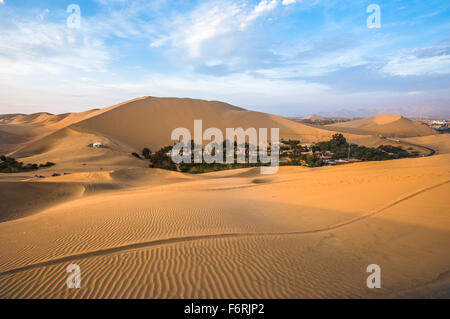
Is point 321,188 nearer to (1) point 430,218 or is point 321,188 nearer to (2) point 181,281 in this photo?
(1) point 430,218

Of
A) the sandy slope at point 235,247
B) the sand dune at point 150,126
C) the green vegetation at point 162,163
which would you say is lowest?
the sandy slope at point 235,247

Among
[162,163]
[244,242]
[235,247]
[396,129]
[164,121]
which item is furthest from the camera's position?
[396,129]

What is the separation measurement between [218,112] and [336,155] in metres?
40.4

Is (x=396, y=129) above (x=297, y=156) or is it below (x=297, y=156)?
above

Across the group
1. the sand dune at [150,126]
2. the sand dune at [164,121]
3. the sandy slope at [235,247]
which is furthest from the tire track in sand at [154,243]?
the sand dune at [164,121]

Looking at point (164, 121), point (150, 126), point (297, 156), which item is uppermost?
point (164, 121)

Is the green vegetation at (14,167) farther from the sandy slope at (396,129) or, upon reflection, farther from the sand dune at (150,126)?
the sandy slope at (396,129)

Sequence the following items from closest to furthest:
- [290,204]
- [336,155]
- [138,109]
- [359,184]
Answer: [290,204] → [359,184] → [336,155] → [138,109]

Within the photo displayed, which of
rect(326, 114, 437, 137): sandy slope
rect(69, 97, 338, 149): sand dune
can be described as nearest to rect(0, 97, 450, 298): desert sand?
rect(69, 97, 338, 149): sand dune

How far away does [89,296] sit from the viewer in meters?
3.28

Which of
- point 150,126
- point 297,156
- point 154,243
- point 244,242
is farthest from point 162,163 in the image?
point 150,126

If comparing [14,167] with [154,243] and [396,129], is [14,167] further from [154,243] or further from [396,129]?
[396,129]
